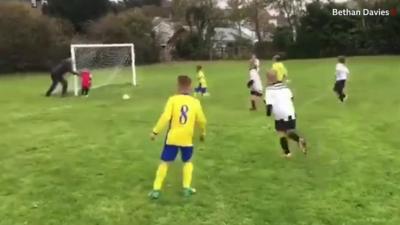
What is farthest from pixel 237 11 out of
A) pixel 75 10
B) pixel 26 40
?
pixel 26 40

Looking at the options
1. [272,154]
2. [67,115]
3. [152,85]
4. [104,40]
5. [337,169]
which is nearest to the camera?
[337,169]

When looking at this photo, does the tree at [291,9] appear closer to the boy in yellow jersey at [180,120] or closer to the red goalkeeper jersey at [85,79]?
the red goalkeeper jersey at [85,79]

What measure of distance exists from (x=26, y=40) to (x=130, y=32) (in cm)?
1077

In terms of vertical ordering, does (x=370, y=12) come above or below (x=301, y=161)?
above

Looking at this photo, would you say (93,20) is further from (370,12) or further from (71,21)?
(370,12)

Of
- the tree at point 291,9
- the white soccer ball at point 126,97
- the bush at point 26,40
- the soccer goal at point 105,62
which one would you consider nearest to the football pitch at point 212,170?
the white soccer ball at point 126,97

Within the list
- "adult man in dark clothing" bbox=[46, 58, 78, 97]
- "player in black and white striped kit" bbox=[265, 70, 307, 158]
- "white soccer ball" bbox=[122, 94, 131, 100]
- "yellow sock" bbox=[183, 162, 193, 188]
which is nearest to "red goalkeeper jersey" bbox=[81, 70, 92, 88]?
"adult man in dark clothing" bbox=[46, 58, 78, 97]

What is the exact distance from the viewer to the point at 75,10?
6012cm

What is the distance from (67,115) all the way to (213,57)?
42410 millimetres

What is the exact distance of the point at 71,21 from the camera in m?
59.7

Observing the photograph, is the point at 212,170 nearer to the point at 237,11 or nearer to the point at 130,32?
the point at 130,32

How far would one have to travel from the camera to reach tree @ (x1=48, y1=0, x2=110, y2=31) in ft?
197

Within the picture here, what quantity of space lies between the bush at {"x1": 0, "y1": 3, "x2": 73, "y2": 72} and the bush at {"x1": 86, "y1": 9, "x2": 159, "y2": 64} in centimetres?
559

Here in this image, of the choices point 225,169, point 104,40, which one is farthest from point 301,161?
point 104,40
